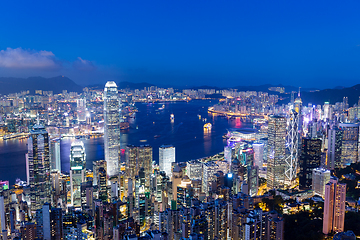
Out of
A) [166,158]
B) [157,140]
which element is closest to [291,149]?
[166,158]

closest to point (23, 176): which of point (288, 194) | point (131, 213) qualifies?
point (131, 213)

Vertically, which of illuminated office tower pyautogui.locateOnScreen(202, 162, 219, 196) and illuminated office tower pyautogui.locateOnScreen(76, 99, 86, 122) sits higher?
illuminated office tower pyautogui.locateOnScreen(76, 99, 86, 122)

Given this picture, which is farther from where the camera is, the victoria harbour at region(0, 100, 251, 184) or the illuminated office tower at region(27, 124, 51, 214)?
the victoria harbour at region(0, 100, 251, 184)

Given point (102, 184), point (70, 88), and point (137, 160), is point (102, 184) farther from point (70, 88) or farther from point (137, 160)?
point (70, 88)

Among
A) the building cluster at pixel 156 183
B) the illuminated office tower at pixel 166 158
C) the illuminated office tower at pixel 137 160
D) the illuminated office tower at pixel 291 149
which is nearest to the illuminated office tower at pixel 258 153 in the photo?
the building cluster at pixel 156 183

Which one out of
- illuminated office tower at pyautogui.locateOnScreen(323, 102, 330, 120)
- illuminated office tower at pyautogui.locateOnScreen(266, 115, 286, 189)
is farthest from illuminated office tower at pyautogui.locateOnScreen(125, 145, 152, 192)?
illuminated office tower at pyautogui.locateOnScreen(323, 102, 330, 120)

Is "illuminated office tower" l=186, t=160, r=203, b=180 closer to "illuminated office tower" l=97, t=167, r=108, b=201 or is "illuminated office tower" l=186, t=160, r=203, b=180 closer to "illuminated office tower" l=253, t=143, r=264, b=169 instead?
"illuminated office tower" l=97, t=167, r=108, b=201

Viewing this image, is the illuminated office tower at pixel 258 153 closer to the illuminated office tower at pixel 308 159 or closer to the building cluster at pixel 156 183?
the building cluster at pixel 156 183
